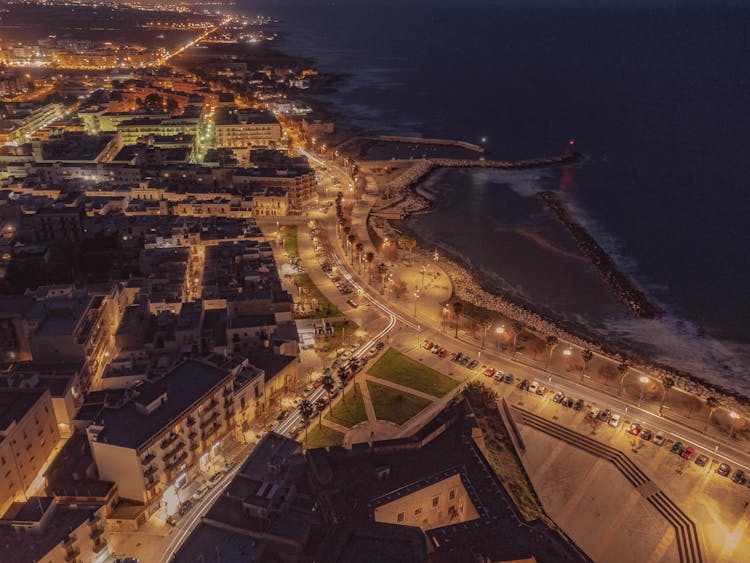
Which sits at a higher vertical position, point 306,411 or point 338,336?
point 306,411

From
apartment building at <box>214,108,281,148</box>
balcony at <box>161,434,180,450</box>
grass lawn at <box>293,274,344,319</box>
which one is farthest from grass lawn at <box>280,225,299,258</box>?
apartment building at <box>214,108,281,148</box>

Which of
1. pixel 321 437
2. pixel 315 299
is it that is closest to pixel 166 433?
pixel 321 437

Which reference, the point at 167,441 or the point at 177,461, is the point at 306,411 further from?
the point at 167,441

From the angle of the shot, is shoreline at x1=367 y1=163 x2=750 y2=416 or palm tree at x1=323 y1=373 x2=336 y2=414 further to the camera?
shoreline at x1=367 y1=163 x2=750 y2=416

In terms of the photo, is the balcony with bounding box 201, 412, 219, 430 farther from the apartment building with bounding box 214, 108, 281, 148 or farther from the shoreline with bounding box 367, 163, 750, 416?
the apartment building with bounding box 214, 108, 281, 148

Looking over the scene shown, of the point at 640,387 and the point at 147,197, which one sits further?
the point at 147,197

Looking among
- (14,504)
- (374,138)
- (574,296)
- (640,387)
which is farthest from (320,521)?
(374,138)

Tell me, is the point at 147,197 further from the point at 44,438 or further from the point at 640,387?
the point at 640,387
